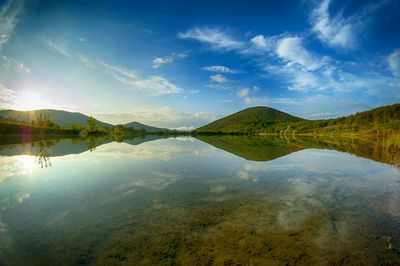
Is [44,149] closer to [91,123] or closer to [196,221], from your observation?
[196,221]

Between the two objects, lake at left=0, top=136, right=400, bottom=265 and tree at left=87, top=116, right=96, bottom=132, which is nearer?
lake at left=0, top=136, right=400, bottom=265

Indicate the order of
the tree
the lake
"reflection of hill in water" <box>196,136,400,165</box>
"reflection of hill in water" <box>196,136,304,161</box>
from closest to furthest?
the lake
"reflection of hill in water" <box>196,136,400,165</box>
"reflection of hill in water" <box>196,136,304,161</box>
the tree

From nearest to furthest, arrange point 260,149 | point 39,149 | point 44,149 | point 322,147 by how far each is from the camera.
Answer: point 39,149, point 44,149, point 260,149, point 322,147

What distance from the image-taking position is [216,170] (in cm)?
2214

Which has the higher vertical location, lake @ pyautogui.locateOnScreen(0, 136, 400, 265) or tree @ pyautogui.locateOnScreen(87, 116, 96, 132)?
tree @ pyautogui.locateOnScreen(87, 116, 96, 132)

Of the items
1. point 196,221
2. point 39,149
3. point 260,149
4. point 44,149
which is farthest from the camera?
point 260,149

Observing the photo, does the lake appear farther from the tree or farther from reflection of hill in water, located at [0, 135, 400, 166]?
the tree

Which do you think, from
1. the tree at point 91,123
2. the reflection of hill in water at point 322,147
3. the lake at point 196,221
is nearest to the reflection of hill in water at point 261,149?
the reflection of hill in water at point 322,147

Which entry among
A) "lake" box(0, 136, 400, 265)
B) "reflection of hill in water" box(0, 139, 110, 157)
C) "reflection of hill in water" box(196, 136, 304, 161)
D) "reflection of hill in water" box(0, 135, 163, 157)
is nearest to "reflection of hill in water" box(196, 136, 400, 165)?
"reflection of hill in water" box(196, 136, 304, 161)

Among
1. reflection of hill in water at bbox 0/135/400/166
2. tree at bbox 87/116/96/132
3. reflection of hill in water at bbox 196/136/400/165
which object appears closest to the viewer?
reflection of hill in water at bbox 196/136/400/165

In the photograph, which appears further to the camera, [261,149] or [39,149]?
[261,149]

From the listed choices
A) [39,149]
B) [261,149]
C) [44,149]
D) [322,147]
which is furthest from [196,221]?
[322,147]

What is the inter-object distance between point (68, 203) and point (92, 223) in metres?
3.53

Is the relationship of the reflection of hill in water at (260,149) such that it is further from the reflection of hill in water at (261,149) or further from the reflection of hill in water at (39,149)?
the reflection of hill in water at (39,149)
